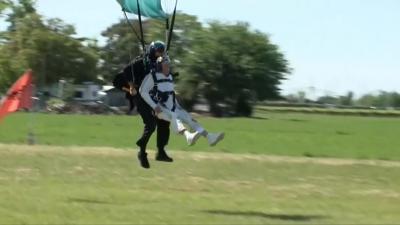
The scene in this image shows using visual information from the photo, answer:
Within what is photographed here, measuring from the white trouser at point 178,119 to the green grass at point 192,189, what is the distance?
50.3 inches

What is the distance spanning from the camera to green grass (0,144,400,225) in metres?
12.8

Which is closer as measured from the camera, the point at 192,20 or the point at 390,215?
the point at 390,215

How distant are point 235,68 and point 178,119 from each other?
77.0m

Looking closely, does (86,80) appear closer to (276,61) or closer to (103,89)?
(103,89)

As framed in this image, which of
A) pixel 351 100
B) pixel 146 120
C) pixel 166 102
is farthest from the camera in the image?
pixel 351 100

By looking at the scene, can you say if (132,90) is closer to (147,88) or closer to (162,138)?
(147,88)

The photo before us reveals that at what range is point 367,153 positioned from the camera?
34.6 m

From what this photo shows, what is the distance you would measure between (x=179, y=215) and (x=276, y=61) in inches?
3199

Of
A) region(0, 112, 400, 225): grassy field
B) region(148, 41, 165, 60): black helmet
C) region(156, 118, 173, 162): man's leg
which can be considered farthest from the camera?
region(156, 118, 173, 162): man's leg

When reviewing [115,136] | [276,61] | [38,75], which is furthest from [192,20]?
[115,136]

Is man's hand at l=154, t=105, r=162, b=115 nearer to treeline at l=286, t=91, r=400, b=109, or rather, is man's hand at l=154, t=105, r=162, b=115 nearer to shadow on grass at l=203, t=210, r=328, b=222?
shadow on grass at l=203, t=210, r=328, b=222

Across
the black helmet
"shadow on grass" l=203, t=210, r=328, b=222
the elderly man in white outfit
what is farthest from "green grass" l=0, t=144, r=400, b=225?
the black helmet

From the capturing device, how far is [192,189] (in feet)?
60.8

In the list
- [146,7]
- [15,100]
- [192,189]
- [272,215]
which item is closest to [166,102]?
[146,7]
